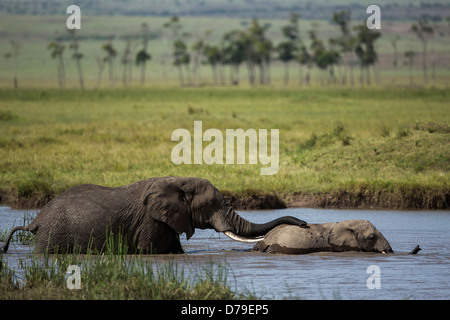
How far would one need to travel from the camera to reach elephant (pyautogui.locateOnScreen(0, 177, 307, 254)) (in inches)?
485

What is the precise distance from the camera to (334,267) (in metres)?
12.2

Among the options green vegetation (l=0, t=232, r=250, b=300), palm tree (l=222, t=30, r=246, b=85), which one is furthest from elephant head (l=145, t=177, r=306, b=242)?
palm tree (l=222, t=30, r=246, b=85)

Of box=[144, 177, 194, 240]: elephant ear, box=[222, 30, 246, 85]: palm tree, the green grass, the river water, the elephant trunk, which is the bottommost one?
the river water

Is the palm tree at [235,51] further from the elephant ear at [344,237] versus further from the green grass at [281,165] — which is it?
the elephant ear at [344,237]

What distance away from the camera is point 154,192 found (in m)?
12.5

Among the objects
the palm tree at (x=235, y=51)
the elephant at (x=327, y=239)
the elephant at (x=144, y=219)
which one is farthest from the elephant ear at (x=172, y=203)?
the palm tree at (x=235, y=51)

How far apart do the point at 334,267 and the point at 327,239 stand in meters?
1.01

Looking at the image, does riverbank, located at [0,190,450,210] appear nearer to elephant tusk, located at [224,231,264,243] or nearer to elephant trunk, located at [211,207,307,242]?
elephant tusk, located at [224,231,264,243]

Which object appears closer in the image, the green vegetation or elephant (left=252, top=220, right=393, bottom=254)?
the green vegetation

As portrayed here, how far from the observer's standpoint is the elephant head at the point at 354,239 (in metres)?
12.9

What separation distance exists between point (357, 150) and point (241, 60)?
128 metres

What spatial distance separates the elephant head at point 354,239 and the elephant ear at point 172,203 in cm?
248

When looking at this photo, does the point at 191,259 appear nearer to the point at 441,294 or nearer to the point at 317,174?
the point at 441,294

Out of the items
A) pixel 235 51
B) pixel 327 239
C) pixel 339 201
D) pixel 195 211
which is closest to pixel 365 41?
pixel 235 51
